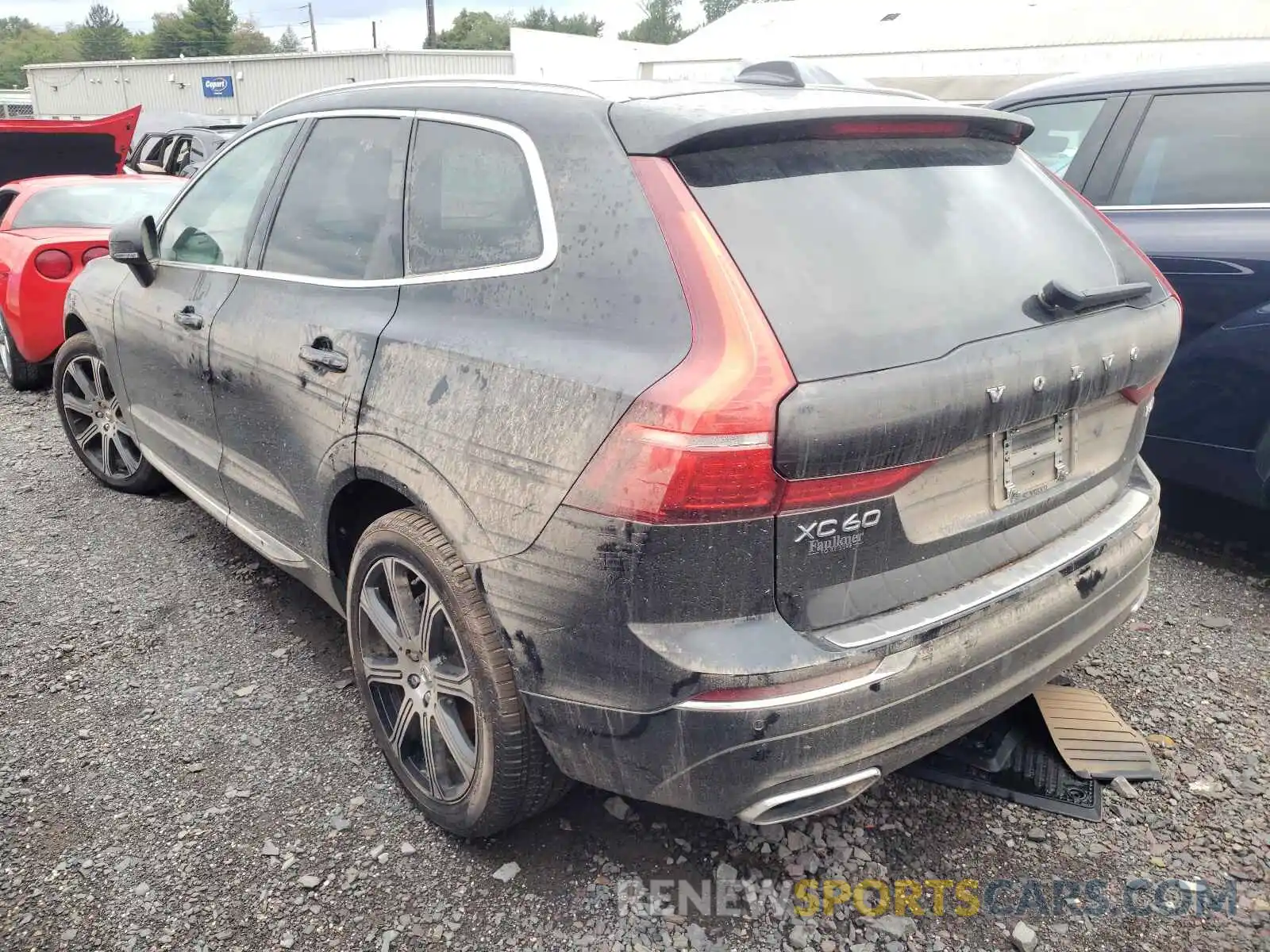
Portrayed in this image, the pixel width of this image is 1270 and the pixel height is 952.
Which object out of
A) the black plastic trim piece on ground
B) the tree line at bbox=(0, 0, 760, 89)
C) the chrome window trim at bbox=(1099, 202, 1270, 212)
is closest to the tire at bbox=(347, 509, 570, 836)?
the black plastic trim piece on ground

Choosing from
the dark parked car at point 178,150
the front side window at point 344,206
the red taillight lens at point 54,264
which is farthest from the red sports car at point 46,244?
Result: the dark parked car at point 178,150

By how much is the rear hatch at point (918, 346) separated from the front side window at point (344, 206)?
→ 967mm

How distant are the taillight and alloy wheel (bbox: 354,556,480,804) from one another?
2.23ft

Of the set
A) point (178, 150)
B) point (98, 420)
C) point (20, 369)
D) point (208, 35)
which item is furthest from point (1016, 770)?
point (208, 35)

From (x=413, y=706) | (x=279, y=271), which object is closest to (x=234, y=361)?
(x=279, y=271)

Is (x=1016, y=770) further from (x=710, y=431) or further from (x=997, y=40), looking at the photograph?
(x=997, y=40)

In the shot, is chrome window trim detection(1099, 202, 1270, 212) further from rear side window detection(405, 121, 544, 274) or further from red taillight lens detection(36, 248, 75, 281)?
red taillight lens detection(36, 248, 75, 281)

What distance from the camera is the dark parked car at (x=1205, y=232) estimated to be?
11.4ft

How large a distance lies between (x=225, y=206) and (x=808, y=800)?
2.74 metres

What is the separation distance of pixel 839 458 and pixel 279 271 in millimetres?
1921

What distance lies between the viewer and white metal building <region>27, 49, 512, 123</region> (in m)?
33.0

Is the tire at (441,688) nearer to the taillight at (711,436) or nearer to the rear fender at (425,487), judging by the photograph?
the rear fender at (425,487)

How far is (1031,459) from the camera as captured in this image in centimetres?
210

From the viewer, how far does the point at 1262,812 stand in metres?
2.47
